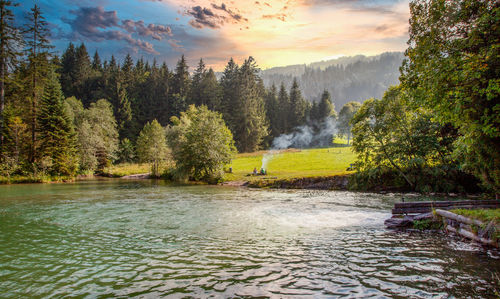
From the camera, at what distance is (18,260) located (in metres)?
10.3

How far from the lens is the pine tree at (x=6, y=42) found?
148ft

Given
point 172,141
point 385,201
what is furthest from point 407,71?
point 172,141

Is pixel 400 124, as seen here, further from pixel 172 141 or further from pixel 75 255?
pixel 172 141

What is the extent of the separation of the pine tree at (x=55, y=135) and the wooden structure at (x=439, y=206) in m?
49.7

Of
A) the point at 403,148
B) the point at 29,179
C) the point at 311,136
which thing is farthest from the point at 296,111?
the point at 29,179

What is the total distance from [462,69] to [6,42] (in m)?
59.9

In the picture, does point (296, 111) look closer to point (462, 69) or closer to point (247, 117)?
point (247, 117)

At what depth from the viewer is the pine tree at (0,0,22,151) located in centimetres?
4522

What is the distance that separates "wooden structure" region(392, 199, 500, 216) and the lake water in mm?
1504

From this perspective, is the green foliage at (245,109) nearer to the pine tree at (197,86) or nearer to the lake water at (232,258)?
the pine tree at (197,86)

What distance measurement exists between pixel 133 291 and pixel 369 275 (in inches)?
256

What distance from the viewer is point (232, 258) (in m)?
10.4

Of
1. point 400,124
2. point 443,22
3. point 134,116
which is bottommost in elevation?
point 400,124

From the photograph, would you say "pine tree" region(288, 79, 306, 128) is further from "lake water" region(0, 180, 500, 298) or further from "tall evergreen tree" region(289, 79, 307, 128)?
"lake water" region(0, 180, 500, 298)
